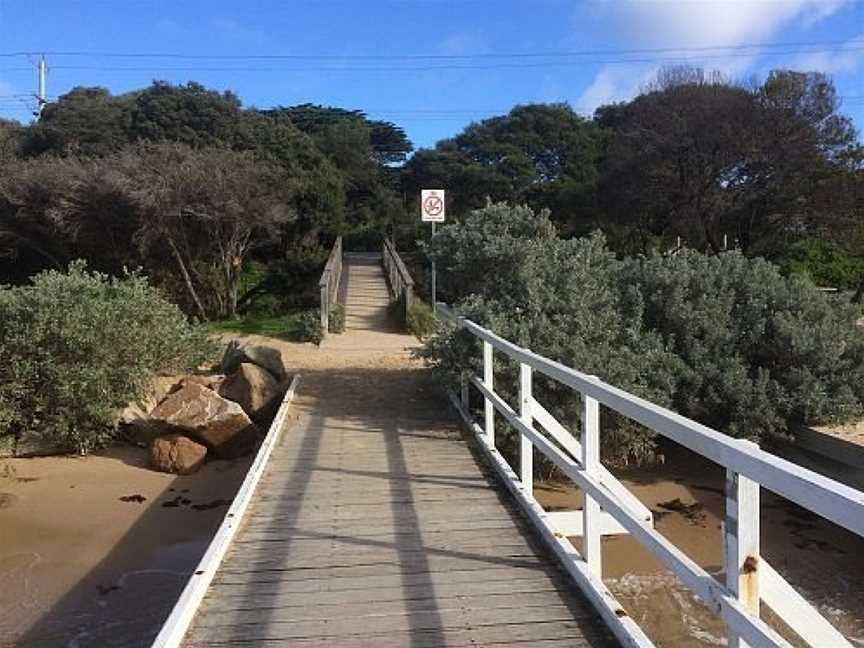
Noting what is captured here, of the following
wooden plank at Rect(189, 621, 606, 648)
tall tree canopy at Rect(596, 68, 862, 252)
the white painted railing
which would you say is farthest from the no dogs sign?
tall tree canopy at Rect(596, 68, 862, 252)

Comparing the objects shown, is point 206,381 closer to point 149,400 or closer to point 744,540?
point 149,400

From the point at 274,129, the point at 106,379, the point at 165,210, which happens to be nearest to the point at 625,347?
the point at 106,379

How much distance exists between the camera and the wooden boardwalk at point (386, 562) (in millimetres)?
4129

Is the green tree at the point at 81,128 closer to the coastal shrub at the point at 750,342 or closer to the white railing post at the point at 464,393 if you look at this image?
the white railing post at the point at 464,393

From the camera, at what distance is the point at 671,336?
33.3 ft

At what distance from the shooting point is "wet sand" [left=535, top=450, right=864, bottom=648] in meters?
6.74

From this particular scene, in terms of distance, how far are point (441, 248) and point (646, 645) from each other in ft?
28.1

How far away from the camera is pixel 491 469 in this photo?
288 inches

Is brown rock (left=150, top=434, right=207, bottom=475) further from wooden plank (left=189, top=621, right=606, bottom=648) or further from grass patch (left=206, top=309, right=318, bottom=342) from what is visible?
grass patch (left=206, top=309, right=318, bottom=342)

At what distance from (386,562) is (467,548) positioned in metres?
0.52

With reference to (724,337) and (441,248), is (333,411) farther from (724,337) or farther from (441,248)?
(724,337)

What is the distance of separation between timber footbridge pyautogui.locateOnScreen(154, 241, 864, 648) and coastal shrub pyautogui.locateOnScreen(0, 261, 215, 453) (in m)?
3.94

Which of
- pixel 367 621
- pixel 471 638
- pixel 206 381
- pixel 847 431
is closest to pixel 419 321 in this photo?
pixel 206 381

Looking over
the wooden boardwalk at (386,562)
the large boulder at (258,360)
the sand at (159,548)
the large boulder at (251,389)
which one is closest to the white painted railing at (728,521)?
the wooden boardwalk at (386,562)
